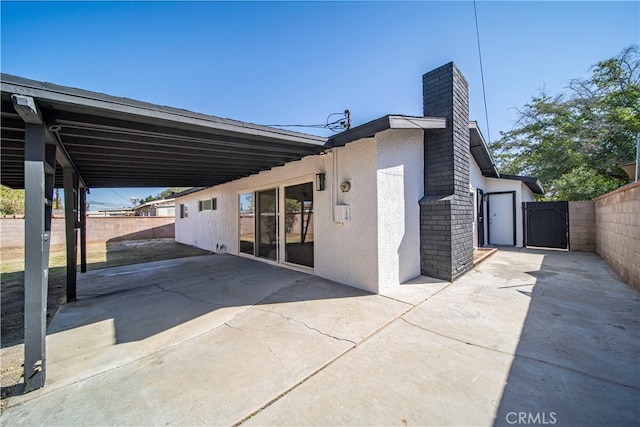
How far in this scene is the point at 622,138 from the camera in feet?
38.1

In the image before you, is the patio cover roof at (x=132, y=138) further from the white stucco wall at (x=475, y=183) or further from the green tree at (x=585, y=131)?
the green tree at (x=585, y=131)

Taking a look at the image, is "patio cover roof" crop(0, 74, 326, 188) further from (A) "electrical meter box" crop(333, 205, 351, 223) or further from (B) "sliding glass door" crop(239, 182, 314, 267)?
(A) "electrical meter box" crop(333, 205, 351, 223)

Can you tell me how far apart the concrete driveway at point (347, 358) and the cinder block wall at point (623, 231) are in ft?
1.67

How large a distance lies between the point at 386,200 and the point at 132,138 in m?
4.47

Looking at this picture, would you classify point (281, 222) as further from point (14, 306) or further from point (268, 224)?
point (14, 306)

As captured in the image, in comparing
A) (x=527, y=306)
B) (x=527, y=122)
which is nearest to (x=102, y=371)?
(x=527, y=306)

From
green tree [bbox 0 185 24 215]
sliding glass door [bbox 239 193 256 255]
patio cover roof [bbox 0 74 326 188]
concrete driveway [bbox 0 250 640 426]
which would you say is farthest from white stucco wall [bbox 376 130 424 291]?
green tree [bbox 0 185 24 215]

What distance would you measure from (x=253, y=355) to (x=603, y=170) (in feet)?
61.1

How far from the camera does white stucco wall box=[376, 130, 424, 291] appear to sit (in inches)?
187

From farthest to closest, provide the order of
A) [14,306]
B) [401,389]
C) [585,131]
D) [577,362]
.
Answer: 1. [585,131]
2. [14,306]
3. [577,362]
4. [401,389]

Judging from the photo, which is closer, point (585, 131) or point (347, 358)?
point (347, 358)

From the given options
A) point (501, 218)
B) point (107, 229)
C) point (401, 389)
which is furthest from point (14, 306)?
point (501, 218)

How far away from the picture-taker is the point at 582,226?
8.95 m

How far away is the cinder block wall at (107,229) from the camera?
12195 millimetres
